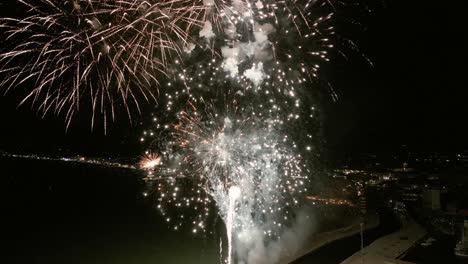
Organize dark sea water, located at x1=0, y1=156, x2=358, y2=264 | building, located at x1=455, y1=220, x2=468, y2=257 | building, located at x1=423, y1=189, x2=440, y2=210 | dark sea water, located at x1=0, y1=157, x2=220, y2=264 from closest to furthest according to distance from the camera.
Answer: building, located at x1=455, y1=220, x2=468, y2=257 → building, located at x1=423, y1=189, x2=440, y2=210 → dark sea water, located at x1=0, y1=156, x2=358, y2=264 → dark sea water, located at x1=0, y1=157, x2=220, y2=264

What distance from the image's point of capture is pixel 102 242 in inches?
1325

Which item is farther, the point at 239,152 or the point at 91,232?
the point at 91,232

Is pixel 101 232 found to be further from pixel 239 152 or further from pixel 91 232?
pixel 239 152

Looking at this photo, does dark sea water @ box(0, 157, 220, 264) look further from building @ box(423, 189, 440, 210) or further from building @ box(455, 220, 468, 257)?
building @ box(455, 220, 468, 257)

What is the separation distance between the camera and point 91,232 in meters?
37.8

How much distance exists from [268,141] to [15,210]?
141ft

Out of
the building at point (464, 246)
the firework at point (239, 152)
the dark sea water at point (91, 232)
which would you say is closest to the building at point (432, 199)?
the firework at point (239, 152)

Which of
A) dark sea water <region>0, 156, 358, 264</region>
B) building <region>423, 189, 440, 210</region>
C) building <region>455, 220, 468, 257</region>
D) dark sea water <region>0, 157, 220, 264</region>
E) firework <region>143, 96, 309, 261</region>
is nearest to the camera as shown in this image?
building <region>455, 220, 468, 257</region>

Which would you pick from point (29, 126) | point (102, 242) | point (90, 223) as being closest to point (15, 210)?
point (90, 223)

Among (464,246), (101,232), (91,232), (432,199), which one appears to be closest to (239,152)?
(464,246)

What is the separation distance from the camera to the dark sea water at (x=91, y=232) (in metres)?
28.7

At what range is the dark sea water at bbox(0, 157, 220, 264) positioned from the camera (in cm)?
2869

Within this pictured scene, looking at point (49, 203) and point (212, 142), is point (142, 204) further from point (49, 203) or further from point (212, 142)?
point (212, 142)

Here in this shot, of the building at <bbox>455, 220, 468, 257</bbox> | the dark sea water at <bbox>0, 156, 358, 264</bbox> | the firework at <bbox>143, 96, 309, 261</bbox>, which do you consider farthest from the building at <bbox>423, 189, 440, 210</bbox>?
the building at <bbox>455, 220, 468, 257</bbox>
